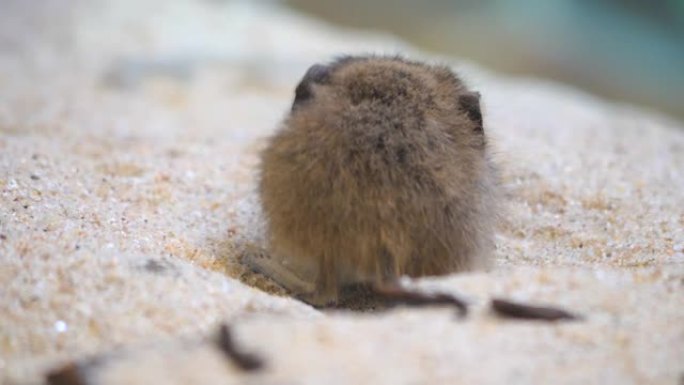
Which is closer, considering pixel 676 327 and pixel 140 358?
pixel 140 358

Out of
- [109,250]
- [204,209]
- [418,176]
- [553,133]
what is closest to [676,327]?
[418,176]

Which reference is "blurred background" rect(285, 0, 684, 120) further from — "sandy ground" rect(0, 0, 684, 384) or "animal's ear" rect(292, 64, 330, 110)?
"animal's ear" rect(292, 64, 330, 110)

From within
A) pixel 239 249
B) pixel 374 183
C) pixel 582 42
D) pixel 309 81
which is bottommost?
pixel 239 249

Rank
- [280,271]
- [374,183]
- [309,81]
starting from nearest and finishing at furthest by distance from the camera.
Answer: [374,183], [309,81], [280,271]

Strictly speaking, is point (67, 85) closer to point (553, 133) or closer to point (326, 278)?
point (553, 133)

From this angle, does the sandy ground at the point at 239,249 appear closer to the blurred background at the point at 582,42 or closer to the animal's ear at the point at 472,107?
the animal's ear at the point at 472,107

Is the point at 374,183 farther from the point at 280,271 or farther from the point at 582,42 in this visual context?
the point at 582,42

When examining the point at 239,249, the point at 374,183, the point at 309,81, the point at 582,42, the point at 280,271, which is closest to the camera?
the point at 374,183

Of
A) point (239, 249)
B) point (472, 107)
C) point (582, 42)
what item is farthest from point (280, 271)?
point (582, 42)
